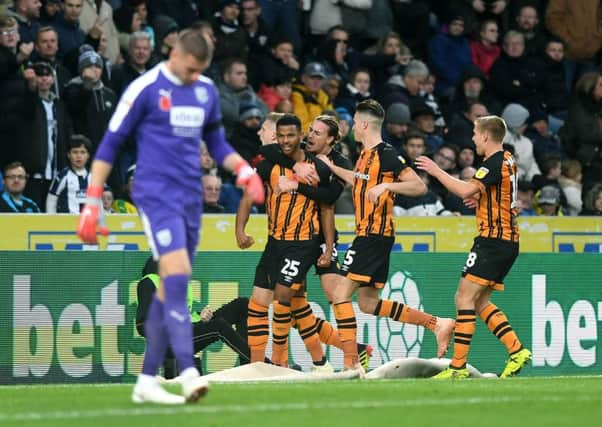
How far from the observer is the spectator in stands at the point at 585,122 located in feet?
64.4

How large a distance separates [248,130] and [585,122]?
208 inches

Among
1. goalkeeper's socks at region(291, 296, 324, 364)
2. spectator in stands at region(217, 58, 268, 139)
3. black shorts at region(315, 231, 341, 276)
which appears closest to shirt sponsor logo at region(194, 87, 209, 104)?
black shorts at region(315, 231, 341, 276)

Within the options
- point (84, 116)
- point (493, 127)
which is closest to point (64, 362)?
point (84, 116)

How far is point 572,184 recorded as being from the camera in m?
18.3

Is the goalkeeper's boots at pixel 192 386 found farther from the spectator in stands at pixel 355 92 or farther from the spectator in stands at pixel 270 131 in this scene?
the spectator in stands at pixel 355 92

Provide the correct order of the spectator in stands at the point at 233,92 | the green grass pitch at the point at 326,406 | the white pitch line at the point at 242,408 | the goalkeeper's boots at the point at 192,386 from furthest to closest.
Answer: the spectator in stands at the point at 233,92, the goalkeeper's boots at the point at 192,386, the white pitch line at the point at 242,408, the green grass pitch at the point at 326,406

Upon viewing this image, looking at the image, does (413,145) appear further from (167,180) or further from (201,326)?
(167,180)

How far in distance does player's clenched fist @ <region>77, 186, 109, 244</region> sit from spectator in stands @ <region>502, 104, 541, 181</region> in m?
10.7

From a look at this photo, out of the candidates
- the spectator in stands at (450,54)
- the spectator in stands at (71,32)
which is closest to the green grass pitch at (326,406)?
the spectator in stands at (71,32)

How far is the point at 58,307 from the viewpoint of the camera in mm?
13500

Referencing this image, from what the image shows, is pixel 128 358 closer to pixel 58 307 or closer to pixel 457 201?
pixel 58 307

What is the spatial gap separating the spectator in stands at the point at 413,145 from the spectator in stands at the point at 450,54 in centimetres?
315

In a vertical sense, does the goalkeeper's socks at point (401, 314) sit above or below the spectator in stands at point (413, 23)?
below

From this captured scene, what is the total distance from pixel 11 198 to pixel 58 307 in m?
1.43
